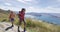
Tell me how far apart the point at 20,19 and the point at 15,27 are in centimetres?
15

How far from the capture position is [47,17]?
2.62 metres

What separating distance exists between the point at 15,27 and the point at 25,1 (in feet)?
1.44

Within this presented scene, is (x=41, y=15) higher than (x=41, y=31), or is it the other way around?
(x=41, y=15)

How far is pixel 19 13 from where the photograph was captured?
97.9 inches

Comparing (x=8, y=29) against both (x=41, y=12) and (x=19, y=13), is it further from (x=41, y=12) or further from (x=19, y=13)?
(x=41, y=12)

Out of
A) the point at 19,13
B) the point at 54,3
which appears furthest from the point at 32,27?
the point at 54,3

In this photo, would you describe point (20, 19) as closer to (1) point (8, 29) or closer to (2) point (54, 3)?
(1) point (8, 29)

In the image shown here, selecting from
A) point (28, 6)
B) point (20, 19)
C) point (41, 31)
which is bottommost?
point (41, 31)

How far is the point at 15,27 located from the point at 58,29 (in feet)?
2.24

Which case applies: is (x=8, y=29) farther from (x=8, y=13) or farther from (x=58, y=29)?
(x=58, y=29)

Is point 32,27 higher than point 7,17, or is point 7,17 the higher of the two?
point 7,17

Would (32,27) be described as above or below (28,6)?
below

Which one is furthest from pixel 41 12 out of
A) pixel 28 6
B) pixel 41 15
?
pixel 28 6

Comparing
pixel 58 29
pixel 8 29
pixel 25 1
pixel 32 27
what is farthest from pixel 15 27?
pixel 58 29
